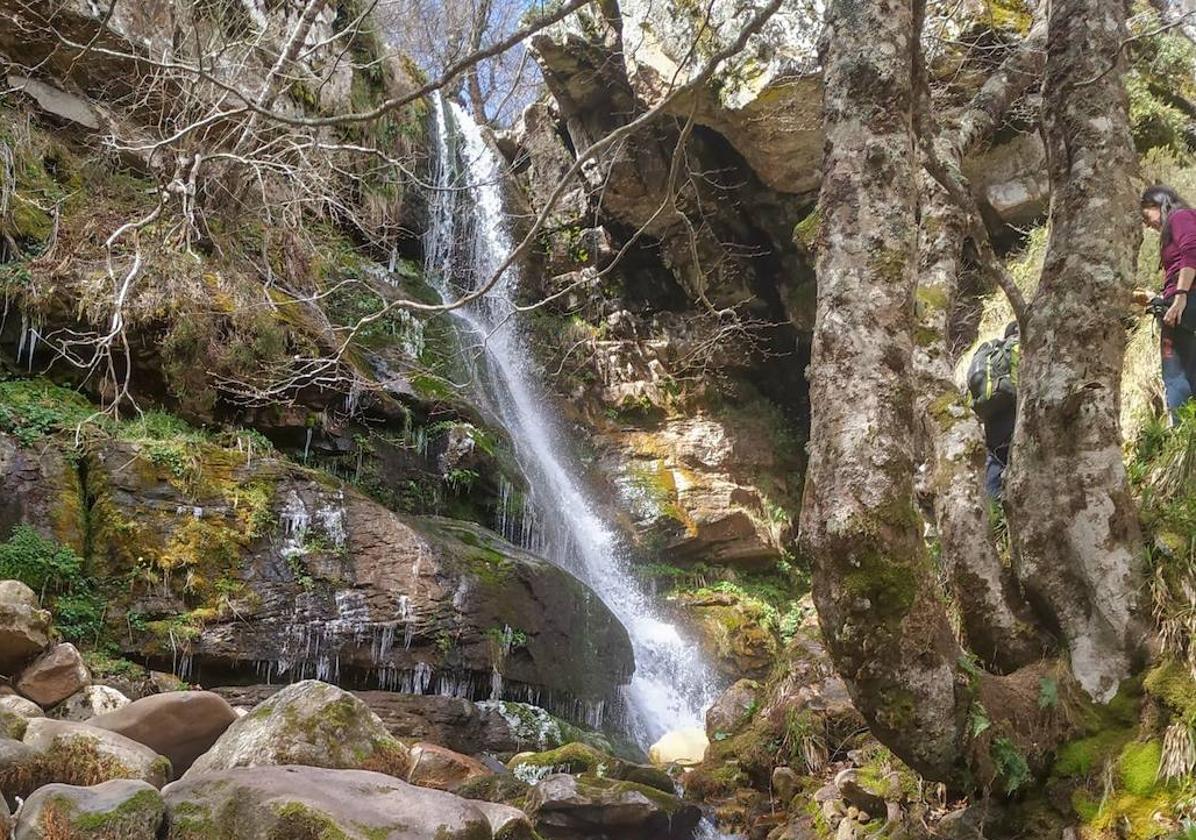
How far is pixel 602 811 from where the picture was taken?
5.07 metres

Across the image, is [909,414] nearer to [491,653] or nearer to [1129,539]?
[1129,539]

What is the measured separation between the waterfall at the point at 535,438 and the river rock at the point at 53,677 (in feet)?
15.3

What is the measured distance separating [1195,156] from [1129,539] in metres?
9.01

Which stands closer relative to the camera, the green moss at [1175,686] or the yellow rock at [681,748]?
the green moss at [1175,686]

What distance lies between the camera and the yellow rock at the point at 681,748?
7.49m

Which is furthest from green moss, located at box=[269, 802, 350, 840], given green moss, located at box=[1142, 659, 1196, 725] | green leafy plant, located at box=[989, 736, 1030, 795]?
green moss, located at box=[1142, 659, 1196, 725]

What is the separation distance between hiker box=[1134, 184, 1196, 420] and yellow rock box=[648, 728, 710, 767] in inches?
179

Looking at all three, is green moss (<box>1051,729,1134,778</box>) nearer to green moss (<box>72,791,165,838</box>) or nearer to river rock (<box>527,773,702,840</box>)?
river rock (<box>527,773,702,840</box>)

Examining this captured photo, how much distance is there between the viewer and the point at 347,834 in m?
3.44

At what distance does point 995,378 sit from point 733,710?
325 centimetres

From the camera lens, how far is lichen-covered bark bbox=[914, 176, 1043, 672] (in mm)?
4000

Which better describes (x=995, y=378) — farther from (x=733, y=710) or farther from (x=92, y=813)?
(x=92, y=813)

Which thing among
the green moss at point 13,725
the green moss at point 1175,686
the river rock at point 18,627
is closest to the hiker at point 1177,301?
the green moss at point 1175,686

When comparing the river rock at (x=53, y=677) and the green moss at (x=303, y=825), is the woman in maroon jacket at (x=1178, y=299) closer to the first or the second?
the green moss at (x=303, y=825)
